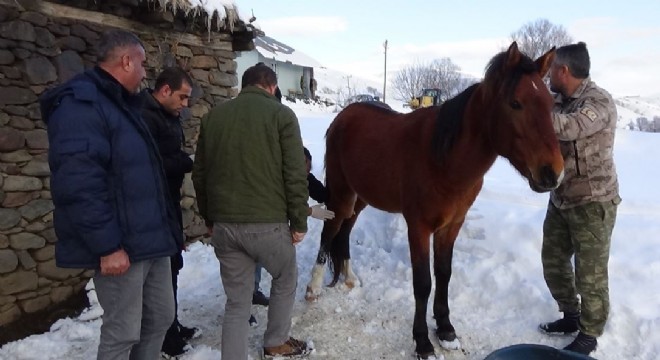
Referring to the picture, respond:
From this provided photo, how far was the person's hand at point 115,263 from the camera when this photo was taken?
2.08 m

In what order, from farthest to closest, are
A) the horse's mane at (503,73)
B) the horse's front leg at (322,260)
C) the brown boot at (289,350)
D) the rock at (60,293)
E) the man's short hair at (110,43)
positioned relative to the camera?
the horse's front leg at (322,260) < the rock at (60,293) < the brown boot at (289,350) < the horse's mane at (503,73) < the man's short hair at (110,43)

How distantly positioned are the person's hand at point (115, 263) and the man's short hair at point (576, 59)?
2670mm

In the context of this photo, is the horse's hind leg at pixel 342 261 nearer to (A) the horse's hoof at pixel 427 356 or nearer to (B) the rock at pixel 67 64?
(A) the horse's hoof at pixel 427 356

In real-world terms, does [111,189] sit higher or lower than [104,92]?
lower

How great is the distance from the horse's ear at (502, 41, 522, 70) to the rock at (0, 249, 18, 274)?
3943 mm

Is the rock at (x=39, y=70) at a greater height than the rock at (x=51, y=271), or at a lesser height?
greater

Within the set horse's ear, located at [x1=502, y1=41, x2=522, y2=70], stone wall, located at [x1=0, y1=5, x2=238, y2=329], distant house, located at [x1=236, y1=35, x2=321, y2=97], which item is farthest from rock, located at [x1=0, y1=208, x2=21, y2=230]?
distant house, located at [x1=236, y1=35, x2=321, y2=97]

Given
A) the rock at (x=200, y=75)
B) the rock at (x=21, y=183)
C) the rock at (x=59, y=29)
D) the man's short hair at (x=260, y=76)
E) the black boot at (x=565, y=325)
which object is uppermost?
the rock at (x=59, y=29)

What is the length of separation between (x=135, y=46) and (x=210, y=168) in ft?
2.67

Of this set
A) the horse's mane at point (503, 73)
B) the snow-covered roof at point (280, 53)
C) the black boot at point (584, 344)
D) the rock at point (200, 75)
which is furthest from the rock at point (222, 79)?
the snow-covered roof at point (280, 53)

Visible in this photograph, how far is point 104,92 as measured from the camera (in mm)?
2176

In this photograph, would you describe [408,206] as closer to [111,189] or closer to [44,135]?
[111,189]

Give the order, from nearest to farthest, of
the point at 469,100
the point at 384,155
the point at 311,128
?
1. the point at 469,100
2. the point at 384,155
3. the point at 311,128

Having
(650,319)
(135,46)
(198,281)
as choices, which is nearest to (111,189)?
(135,46)
